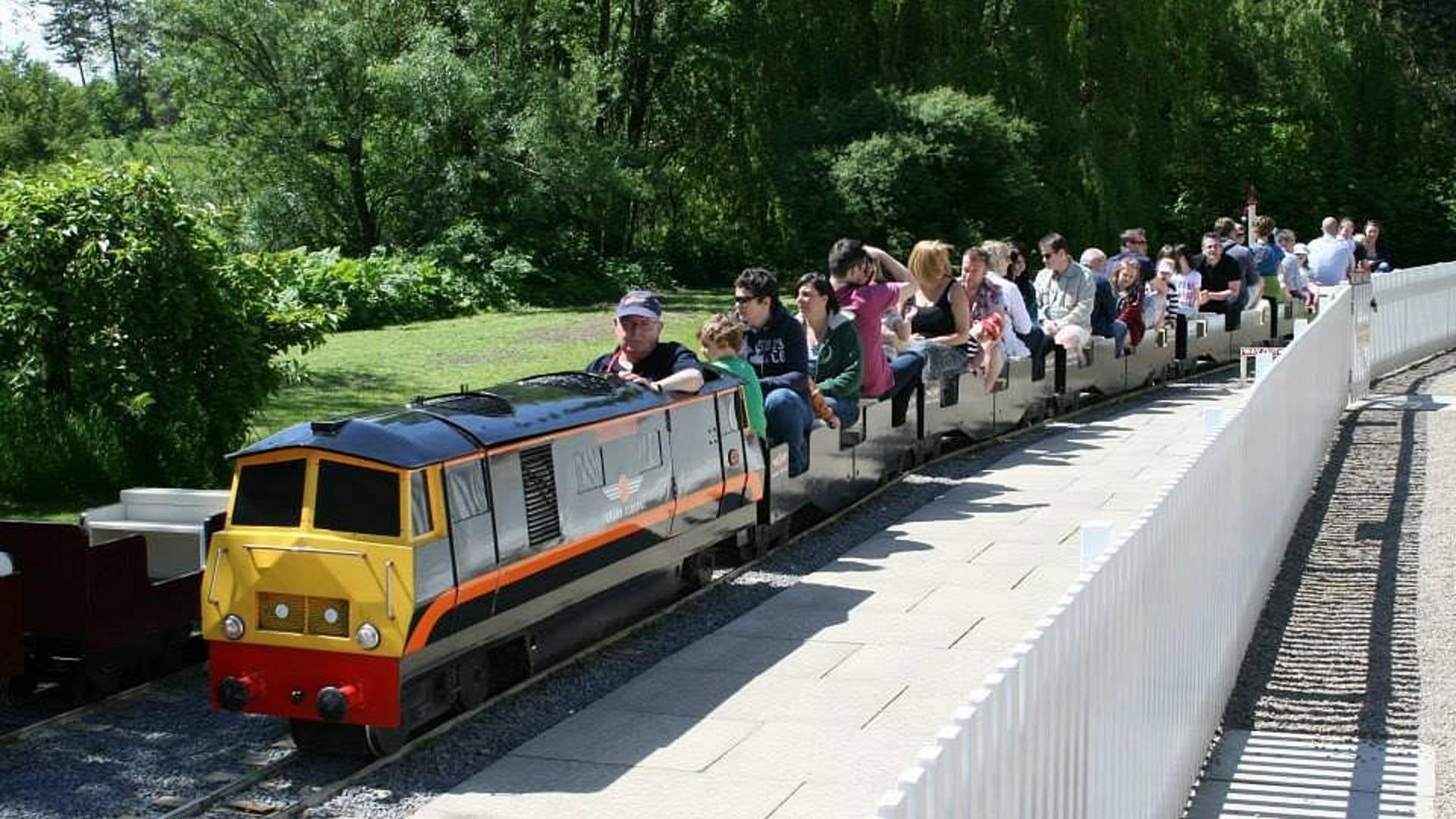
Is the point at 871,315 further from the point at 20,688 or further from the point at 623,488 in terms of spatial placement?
the point at 20,688

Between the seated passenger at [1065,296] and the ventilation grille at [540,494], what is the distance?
11.5 meters

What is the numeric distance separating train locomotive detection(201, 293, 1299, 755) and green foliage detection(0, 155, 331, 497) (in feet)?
16.0

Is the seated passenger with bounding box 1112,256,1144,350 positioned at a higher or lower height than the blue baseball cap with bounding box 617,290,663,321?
lower

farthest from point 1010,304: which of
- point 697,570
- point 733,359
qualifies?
point 697,570

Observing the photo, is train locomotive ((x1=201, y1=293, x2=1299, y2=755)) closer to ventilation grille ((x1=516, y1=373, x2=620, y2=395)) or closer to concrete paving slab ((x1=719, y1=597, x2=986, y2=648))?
ventilation grille ((x1=516, y1=373, x2=620, y2=395))

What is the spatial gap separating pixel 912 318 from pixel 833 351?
2878 mm

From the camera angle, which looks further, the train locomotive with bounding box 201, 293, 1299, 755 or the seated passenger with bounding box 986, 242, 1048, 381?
the seated passenger with bounding box 986, 242, 1048, 381

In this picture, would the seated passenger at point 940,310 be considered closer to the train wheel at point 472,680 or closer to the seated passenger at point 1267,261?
the train wheel at point 472,680

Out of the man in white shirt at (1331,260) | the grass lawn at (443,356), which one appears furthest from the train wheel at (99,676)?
the man in white shirt at (1331,260)

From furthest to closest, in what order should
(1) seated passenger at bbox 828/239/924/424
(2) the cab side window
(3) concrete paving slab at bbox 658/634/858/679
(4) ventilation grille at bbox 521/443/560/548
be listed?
(1) seated passenger at bbox 828/239/924/424 → (3) concrete paving slab at bbox 658/634/858/679 → (4) ventilation grille at bbox 521/443/560/548 → (2) the cab side window

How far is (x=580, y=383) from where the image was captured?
1040cm

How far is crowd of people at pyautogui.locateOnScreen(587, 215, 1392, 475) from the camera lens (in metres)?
12.3

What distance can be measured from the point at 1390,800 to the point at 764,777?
8.33 ft

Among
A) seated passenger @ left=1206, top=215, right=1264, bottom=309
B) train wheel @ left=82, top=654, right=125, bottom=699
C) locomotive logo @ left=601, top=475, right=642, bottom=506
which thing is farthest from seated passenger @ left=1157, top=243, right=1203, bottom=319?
train wheel @ left=82, top=654, right=125, bottom=699
